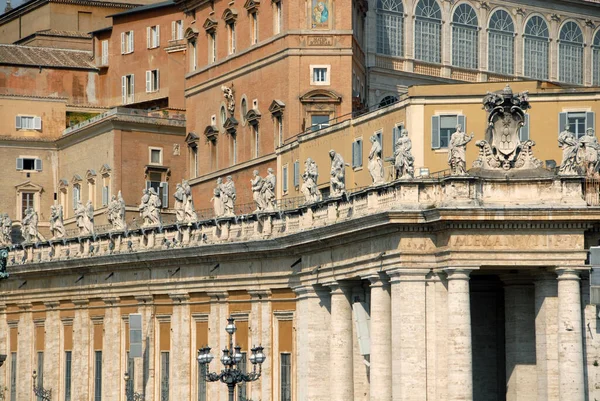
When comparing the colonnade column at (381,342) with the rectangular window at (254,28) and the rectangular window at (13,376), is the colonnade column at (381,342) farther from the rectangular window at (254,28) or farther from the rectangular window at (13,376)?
the rectangular window at (13,376)

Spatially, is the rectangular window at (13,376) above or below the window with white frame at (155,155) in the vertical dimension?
below

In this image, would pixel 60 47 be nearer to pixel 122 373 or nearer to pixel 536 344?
pixel 122 373

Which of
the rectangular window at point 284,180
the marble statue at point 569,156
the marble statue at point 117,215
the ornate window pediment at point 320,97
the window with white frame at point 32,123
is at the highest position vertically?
the window with white frame at point 32,123

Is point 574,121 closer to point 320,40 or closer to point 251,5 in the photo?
point 320,40

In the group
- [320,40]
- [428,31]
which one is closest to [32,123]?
[428,31]

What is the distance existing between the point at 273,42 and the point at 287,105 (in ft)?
13.4

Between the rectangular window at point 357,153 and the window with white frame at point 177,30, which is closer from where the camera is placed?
the rectangular window at point 357,153

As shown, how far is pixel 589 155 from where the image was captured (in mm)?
70625

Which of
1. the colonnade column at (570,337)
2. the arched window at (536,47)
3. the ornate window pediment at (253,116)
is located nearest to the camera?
the colonnade column at (570,337)

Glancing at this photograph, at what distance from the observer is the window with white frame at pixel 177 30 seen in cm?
12862

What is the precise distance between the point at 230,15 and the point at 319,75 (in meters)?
8.89

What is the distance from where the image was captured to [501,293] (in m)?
75.8

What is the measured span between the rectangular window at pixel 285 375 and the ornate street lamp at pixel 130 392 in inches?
521

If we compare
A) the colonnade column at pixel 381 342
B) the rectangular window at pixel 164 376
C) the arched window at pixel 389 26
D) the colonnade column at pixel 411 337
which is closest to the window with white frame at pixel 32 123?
the arched window at pixel 389 26
